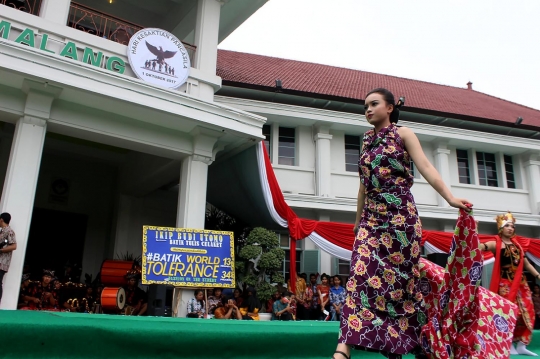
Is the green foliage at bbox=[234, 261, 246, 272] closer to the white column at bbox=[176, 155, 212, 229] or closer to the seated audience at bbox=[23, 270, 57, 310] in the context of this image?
the white column at bbox=[176, 155, 212, 229]

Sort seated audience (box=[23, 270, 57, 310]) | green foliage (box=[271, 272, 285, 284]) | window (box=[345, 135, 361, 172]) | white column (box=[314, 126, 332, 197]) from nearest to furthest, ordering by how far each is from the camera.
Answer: seated audience (box=[23, 270, 57, 310])
green foliage (box=[271, 272, 285, 284])
white column (box=[314, 126, 332, 197])
window (box=[345, 135, 361, 172])

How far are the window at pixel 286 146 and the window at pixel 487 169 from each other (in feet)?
18.7

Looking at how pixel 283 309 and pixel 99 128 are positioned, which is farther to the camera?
pixel 283 309

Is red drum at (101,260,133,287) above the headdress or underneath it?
underneath

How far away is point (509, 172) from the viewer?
43.6 ft

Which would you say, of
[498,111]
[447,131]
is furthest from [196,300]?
[498,111]

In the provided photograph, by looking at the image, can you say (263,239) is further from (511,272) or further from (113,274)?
(511,272)

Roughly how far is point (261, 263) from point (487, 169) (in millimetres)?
8606

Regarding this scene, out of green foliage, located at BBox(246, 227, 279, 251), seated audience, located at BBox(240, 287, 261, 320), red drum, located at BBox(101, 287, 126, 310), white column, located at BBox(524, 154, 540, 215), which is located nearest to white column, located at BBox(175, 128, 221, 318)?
green foliage, located at BBox(246, 227, 279, 251)

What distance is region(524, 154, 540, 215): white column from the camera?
1278cm

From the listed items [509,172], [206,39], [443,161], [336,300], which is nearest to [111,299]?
[336,300]

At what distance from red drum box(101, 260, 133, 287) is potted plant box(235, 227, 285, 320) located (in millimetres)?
2085

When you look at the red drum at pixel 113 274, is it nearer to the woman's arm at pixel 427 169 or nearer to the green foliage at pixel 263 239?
the green foliage at pixel 263 239

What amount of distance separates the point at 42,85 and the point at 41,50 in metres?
0.47
